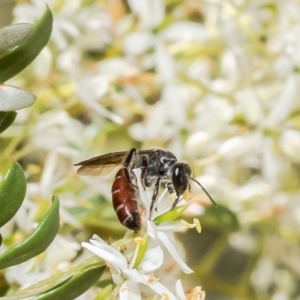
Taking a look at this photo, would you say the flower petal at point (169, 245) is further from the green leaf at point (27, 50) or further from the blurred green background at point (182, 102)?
the blurred green background at point (182, 102)

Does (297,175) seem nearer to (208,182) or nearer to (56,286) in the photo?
(208,182)

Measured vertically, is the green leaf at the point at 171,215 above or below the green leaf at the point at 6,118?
below

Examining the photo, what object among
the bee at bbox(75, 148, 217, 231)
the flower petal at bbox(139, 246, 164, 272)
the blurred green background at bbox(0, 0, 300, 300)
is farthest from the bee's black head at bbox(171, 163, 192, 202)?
the blurred green background at bbox(0, 0, 300, 300)

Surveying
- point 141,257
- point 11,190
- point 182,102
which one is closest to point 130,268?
point 141,257

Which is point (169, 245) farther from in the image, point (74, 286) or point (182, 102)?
point (182, 102)

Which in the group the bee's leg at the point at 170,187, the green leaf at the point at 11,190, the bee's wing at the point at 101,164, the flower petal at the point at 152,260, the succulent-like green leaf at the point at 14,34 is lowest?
the bee's leg at the point at 170,187

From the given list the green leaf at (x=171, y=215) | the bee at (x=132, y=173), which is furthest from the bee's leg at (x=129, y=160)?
the green leaf at (x=171, y=215)

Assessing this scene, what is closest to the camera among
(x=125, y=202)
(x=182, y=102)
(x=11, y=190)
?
(x=11, y=190)
